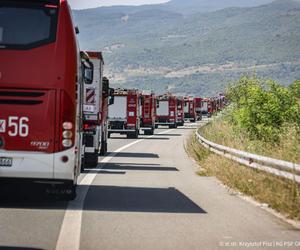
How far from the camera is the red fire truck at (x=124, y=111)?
42.3 metres

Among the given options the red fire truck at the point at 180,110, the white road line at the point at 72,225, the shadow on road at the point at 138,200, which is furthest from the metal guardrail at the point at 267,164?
the red fire truck at the point at 180,110

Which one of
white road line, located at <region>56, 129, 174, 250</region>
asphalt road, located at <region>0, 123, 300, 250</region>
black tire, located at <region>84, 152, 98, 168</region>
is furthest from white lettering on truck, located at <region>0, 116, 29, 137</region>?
black tire, located at <region>84, 152, 98, 168</region>

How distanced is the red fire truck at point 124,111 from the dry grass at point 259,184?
21.9m

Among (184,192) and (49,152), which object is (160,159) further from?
(49,152)

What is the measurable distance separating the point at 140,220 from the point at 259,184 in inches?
157

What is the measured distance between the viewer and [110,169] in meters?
20.8

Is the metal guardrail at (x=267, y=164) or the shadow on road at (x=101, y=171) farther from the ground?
the metal guardrail at (x=267, y=164)

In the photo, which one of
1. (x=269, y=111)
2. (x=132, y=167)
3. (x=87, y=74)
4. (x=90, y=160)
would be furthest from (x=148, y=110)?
(x=87, y=74)

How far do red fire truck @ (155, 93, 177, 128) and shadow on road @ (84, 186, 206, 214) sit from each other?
4982 cm

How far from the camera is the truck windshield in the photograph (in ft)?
37.4

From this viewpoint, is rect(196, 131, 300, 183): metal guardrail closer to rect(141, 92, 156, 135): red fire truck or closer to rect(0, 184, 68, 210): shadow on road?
rect(0, 184, 68, 210): shadow on road

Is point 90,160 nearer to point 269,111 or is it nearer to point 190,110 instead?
point 269,111

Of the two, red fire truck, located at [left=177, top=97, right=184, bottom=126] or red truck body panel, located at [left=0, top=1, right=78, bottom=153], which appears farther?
red fire truck, located at [left=177, top=97, right=184, bottom=126]

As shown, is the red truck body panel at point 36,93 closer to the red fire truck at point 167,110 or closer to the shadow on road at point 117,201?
the shadow on road at point 117,201
